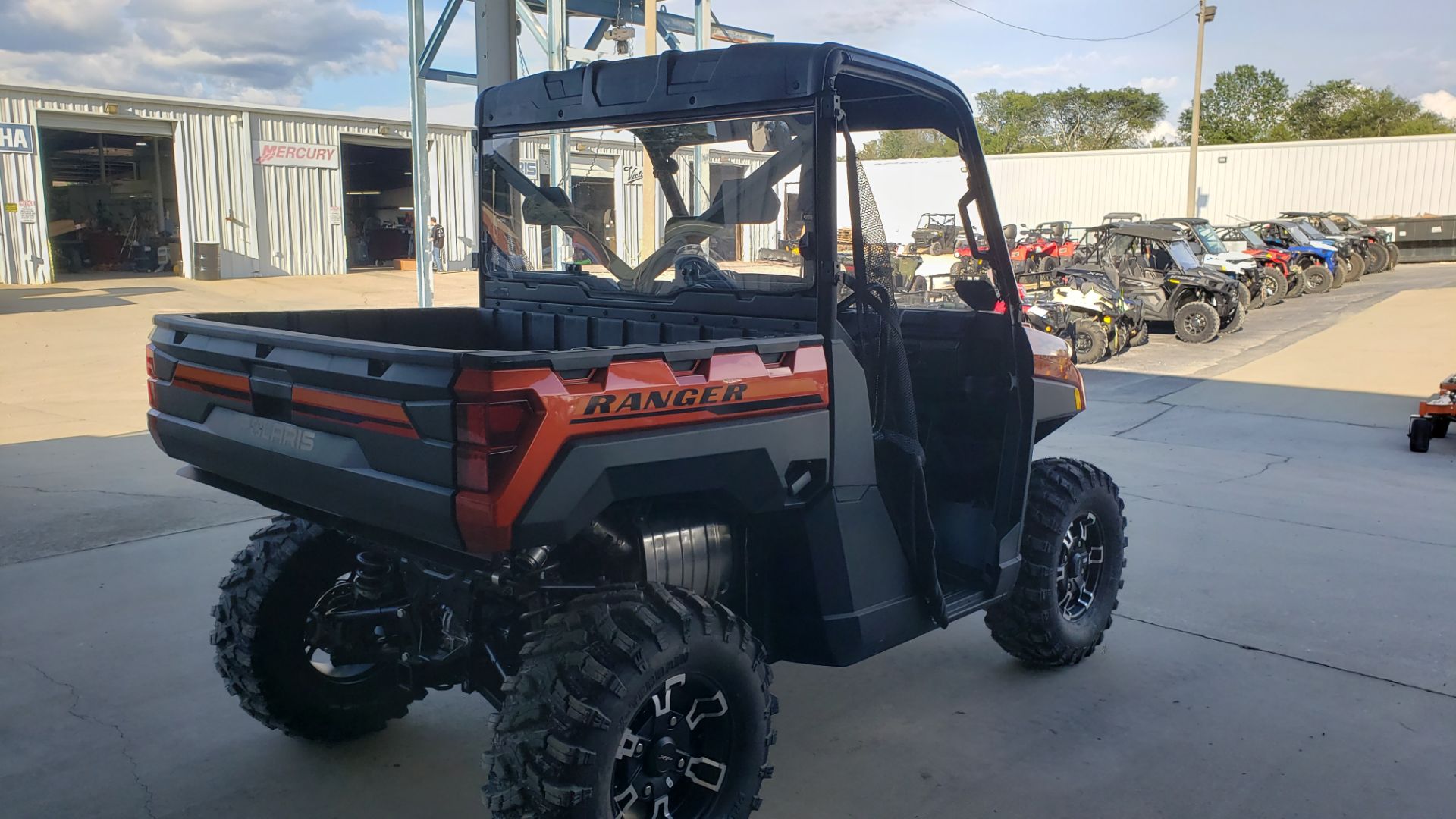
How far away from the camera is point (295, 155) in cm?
2594

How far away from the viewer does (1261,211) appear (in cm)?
3550

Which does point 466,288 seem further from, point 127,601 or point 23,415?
point 127,601

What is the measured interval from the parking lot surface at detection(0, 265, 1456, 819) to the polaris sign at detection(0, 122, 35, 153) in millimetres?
16782

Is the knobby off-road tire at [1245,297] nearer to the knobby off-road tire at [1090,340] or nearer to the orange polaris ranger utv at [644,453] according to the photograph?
the knobby off-road tire at [1090,340]

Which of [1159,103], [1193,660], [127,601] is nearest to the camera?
[1193,660]

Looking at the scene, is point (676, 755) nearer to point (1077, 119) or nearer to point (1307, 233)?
point (1307, 233)

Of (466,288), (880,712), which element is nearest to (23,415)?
(880,712)

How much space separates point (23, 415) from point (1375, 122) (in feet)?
240

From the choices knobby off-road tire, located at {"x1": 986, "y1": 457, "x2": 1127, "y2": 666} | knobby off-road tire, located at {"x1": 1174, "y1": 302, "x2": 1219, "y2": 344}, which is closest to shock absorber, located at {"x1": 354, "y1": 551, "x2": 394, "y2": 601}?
knobby off-road tire, located at {"x1": 986, "y1": 457, "x2": 1127, "y2": 666}

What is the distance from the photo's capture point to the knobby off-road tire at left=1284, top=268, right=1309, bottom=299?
2220cm

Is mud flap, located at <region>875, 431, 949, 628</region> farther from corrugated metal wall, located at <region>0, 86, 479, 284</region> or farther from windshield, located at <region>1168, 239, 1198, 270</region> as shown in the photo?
corrugated metal wall, located at <region>0, 86, 479, 284</region>

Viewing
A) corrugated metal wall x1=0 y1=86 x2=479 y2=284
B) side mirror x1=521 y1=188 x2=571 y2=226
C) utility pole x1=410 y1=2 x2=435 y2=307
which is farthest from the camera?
corrugated metal wall x1=0 y1=86 x2=479 y2=284

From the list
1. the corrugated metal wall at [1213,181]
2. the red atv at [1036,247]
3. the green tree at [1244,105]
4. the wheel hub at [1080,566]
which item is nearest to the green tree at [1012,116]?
the green tree at [1244,105]

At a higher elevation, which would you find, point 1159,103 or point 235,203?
point 1159,103
